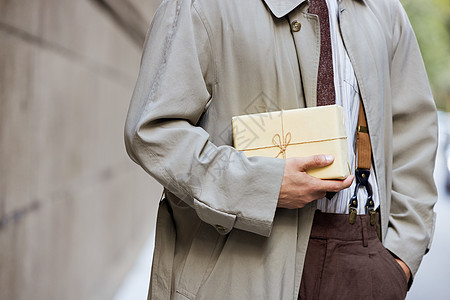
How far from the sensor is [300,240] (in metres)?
1.90

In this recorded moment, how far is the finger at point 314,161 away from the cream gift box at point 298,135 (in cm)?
2

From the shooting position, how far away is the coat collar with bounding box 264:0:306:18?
6.31 feet

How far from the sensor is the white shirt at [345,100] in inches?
77.4

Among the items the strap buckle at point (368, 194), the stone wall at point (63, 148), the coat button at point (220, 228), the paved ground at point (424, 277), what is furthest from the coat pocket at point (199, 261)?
the paved ground at point (424, 277)

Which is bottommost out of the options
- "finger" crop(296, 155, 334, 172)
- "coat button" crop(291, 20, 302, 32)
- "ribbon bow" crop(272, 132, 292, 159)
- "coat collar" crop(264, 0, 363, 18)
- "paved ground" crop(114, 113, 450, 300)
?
"paved ground" crop(114, 113, 450, 300)

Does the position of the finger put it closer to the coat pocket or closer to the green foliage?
the coat pocket

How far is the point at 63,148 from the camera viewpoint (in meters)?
4.34

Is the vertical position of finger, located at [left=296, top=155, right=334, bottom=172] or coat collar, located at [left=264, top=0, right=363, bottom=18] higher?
coat collar, located at [left=264, top=0, right=363, bottom=18]

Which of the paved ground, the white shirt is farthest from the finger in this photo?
the paved ground

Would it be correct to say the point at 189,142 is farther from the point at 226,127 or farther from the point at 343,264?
the point at 343,264

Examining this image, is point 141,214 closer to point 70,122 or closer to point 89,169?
point 89,169

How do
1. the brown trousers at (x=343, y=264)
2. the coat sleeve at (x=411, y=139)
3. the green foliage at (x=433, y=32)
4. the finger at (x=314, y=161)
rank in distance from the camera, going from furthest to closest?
1. the green foliage at (x=433, y=32)
2. the coat sleeve at (x=411, y=139)
3. the brown trousers at (x=343, y=264)
4. the finger at (x=314, y=161)

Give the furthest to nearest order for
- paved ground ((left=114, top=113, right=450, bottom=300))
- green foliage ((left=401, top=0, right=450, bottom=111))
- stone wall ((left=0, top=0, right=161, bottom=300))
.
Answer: green foliage ((left=401, top=0, right=450, bottom=111)), paved ground ((left=114, top=113, right=450, bottom=300)), stone wall ((left=0, top=0, right=161, bottom=300))

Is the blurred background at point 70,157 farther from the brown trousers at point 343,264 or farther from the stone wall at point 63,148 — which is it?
the brown trousers at point 343,264
